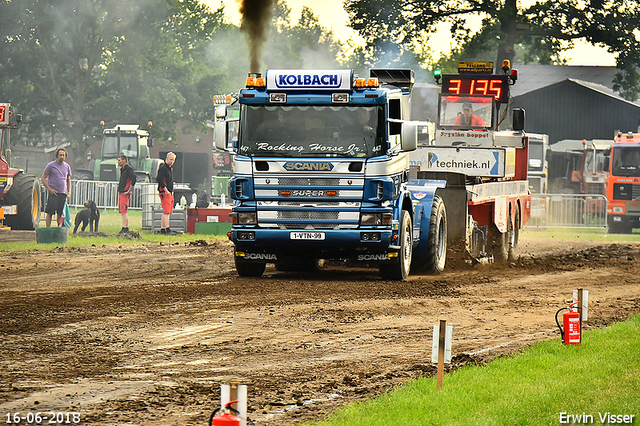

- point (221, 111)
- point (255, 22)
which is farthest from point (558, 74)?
point (221, 111)

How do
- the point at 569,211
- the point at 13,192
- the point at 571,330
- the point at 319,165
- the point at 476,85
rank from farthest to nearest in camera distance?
1. the point at 569,211
2. the point at 13,192
3. the point at 476,85
4. the point at 319,165
5. the point at 571,330

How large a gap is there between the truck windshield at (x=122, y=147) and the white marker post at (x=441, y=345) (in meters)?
36.5

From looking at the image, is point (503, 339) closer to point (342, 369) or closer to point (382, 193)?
point (342, 369)

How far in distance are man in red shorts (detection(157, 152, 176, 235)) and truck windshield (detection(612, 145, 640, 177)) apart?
16.9 meters

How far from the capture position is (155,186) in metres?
27.9

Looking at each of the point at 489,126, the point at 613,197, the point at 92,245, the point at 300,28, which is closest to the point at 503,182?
the point at 489,126

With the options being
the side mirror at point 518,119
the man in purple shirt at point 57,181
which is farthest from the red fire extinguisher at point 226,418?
the man in purple shirt at point 57,181

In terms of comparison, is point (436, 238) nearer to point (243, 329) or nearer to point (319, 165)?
point (319, 165)

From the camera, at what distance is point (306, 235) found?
46.9 feet

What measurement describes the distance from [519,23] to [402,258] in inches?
1091

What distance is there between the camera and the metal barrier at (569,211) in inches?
1293

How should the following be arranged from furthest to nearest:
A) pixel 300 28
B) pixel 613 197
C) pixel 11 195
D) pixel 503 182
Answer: pixel 300 28
pixel 613 197
pixel 11 195
pixel 503 182

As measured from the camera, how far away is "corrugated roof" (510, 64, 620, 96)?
66744 millimetres

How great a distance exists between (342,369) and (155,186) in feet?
66.6
